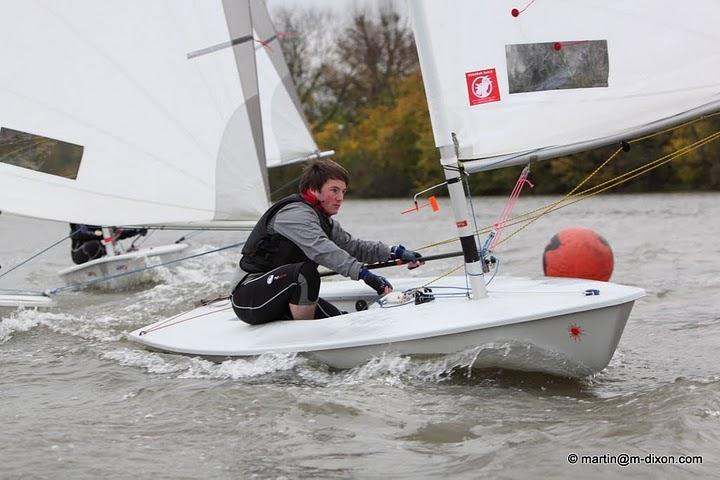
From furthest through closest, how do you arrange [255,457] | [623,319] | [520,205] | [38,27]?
[520,205], [38,27], [623,319], [255,457]

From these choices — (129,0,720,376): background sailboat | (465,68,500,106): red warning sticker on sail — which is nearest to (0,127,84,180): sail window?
(129,0,720,376): background sailboat

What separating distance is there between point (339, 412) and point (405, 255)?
3.76 feet

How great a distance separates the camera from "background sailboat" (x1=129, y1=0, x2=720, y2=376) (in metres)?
3.98

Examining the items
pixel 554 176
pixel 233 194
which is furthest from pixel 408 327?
pixel 554 176

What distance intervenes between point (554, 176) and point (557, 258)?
23.1m

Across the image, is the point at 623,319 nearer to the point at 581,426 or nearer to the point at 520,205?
the point at 581,426

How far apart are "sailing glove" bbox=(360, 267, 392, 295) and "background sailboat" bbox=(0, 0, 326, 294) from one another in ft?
5.46

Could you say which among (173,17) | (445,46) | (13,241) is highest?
(173,17)

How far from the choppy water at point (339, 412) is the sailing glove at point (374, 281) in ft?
1.54

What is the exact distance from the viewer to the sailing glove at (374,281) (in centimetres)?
441

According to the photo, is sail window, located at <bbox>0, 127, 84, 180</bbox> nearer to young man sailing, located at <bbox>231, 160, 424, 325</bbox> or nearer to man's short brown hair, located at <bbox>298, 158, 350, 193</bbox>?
young man sailing, located at <bbox>231, 160, 424, 325</bbox>

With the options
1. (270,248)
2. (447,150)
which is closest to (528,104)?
(447,150)

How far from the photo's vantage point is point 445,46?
4.21m

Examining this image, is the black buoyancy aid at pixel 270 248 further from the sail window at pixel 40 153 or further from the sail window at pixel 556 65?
the sail window at pixel 40 153
